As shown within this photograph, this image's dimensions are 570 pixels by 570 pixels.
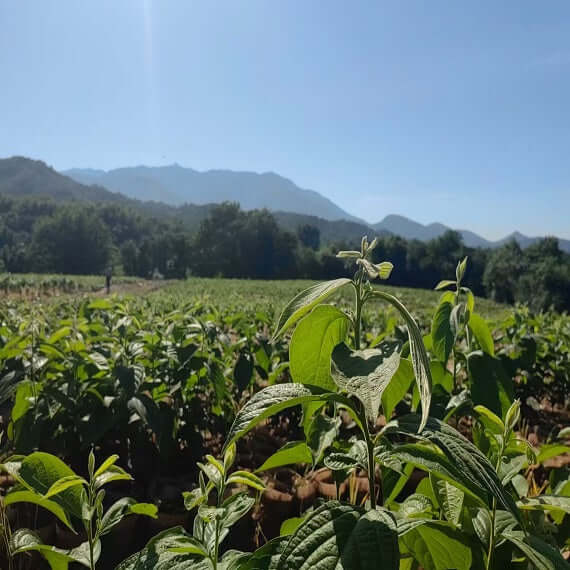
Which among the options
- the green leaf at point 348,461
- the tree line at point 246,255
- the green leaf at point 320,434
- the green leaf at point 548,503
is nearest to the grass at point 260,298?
the green leaf at point 548,503

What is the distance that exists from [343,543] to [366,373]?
27cm

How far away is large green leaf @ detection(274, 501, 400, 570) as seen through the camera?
70cm

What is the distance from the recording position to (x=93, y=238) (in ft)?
250

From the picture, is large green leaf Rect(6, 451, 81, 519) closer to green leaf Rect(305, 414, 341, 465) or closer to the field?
the field

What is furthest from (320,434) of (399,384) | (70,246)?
(70,246)

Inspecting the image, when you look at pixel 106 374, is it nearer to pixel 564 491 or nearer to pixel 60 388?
pixel 60 388

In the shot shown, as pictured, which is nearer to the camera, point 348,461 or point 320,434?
point 348,461

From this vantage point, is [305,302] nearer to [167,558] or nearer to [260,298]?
[167,558]

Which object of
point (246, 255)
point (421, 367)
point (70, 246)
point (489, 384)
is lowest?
point (489, 384)

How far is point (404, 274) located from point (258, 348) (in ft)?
253

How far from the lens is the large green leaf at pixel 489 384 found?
1406 millimetres

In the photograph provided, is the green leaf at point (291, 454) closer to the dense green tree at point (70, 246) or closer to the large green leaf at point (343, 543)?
the large green leaf at point (343, 543)

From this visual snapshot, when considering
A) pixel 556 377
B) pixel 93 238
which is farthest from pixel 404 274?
pixel 556 377

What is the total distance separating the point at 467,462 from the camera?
0.72 metres
